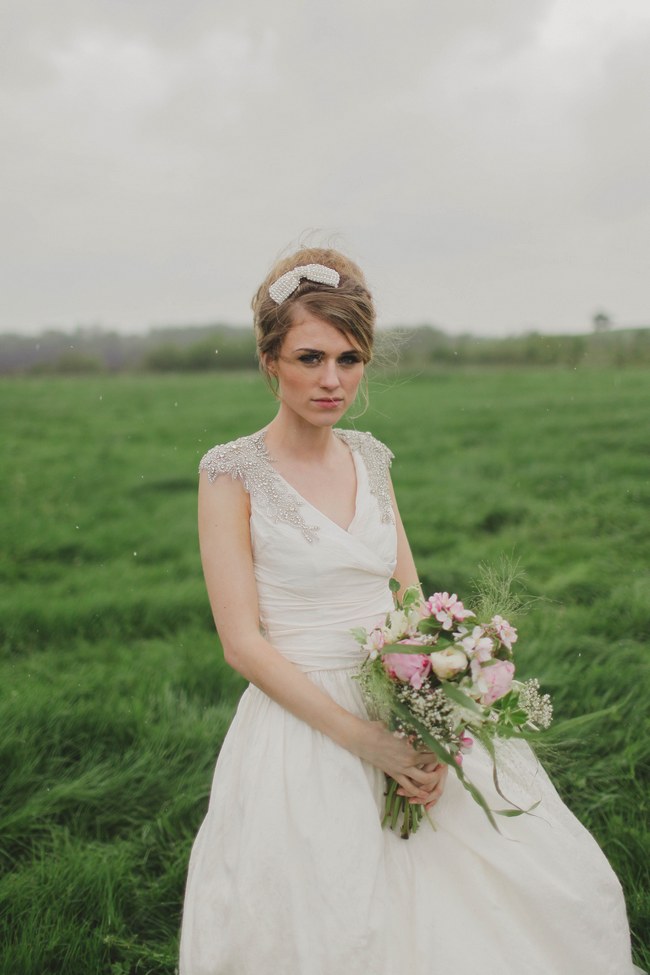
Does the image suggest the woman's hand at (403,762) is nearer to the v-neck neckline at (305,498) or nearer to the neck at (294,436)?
the v-neck neckline at (305,498)

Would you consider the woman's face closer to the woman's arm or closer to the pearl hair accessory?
the pearl hair accessory

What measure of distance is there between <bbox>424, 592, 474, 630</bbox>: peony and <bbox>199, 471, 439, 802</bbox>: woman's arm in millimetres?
418

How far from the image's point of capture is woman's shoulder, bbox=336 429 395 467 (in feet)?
9.84

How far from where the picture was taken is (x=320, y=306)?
2.53m

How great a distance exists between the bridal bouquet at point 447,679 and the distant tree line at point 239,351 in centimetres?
632

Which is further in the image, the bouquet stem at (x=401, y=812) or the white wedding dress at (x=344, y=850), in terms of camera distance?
the bouquet stem at (x=401, y=812)

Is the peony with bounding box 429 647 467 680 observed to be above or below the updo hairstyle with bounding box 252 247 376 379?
below

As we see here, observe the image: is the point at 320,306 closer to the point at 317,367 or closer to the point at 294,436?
the point at 317,367

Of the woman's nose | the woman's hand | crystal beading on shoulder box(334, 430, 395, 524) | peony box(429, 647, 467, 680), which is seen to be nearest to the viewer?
peony box(429, 647, 467, 680)

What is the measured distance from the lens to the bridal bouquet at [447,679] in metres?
2.07

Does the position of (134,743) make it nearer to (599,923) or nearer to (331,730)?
(331,730)

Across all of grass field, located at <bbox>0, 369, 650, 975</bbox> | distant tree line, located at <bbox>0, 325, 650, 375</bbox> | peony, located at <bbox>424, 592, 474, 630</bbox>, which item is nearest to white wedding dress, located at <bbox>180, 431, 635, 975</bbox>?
peony, located at <bbox>424, 592, 474, 630</bbox>

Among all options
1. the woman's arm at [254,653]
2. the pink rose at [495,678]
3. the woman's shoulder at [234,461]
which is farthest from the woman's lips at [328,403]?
the pink rose at [495,678]

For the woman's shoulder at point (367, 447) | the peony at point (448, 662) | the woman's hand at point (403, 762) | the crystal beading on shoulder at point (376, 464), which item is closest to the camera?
the peony at point (448, 662)
